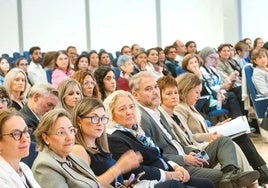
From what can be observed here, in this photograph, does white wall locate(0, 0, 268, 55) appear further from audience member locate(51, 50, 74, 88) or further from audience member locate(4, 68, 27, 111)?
audience member locate(4, 68, 27, 111)

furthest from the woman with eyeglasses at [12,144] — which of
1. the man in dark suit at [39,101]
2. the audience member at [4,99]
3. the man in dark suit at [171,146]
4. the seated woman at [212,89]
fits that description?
the seated woman at [212,89]

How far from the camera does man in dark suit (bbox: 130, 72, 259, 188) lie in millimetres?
4082

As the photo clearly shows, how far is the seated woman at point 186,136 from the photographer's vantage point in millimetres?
4439

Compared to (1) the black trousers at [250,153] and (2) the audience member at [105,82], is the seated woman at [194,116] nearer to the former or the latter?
(1) the black trousers at [250,153]

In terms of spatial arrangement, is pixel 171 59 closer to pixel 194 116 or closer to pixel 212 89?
pixel 212 89

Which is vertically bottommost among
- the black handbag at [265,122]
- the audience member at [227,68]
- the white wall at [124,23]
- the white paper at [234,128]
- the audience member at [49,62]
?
the black handbag at [265,122]

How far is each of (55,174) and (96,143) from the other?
588mm

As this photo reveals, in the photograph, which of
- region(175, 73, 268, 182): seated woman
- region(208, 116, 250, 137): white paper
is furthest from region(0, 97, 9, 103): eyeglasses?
region(208, 116, 250, 137): white paper

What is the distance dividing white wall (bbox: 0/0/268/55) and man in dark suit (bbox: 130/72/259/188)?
8.42 meters

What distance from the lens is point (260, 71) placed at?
7.35 m

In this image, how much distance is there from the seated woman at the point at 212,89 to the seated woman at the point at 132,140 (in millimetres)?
3115

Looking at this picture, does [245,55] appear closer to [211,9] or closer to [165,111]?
[211,9]

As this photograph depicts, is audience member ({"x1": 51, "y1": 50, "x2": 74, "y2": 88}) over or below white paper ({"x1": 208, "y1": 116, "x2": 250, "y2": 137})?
over

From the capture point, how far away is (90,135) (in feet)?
10.8
